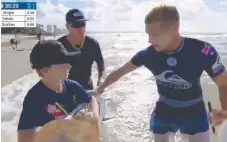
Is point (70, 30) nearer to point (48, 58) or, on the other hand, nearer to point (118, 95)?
point (48, 58)

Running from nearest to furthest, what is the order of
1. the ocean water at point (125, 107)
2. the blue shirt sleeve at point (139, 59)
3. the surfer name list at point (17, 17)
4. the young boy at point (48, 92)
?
the young boy at point (48, 92), the blue shirt sleeve at point (139, 59), the surfer name list at point (17, 17), the ocean water at point (125, 107)

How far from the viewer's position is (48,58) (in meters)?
1.96

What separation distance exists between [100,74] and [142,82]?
664 cm

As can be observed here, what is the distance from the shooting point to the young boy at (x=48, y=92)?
6.25ft

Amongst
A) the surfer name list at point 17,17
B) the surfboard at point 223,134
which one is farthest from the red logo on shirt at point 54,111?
the surfer name list at point 17,17

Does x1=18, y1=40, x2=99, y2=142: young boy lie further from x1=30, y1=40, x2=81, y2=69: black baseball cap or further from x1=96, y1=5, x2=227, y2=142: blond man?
x1=96, y1=5, x2=227, y2=142: blond man

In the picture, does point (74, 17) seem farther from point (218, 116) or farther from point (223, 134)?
point (218, 116)

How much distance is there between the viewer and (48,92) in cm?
199

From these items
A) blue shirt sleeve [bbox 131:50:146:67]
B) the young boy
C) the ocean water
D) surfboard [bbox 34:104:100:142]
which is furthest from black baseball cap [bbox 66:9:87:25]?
the ocean water

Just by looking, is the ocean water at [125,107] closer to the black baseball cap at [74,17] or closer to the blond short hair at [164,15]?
the black baseball cap at [74,17]

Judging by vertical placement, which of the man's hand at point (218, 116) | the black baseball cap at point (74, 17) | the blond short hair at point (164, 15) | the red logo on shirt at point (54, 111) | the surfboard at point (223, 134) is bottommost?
the surfboard at point (223, 134)

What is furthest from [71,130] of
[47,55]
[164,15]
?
[164,15]

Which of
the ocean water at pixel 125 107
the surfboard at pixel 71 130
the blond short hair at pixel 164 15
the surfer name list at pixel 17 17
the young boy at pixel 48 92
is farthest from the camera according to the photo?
the ocean water at pixel 125 107

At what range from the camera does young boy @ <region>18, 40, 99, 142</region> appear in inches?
75.0
